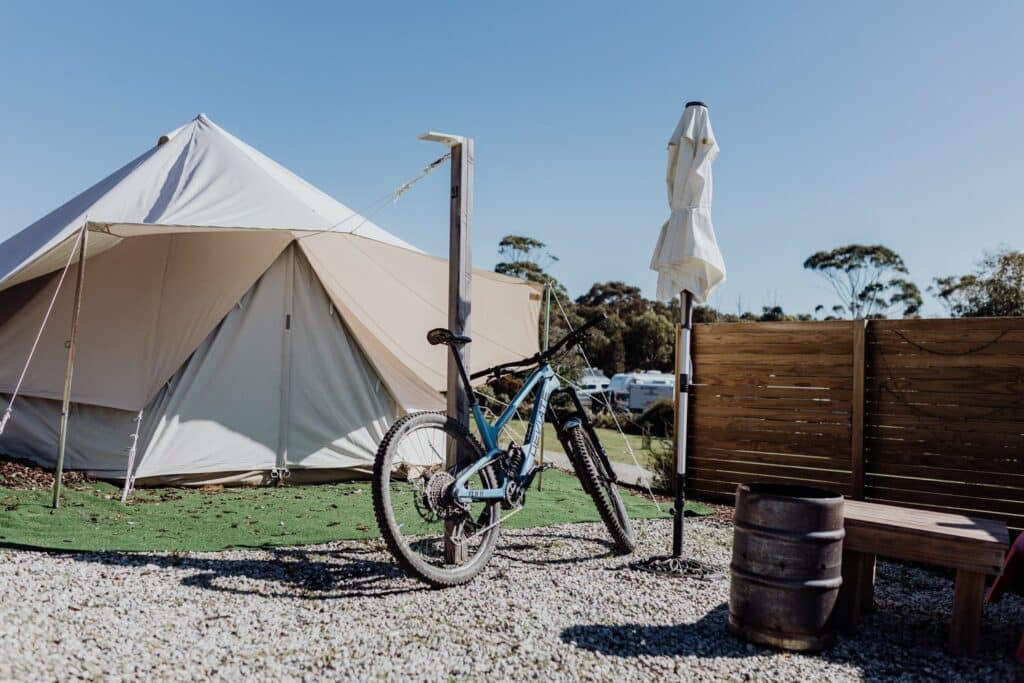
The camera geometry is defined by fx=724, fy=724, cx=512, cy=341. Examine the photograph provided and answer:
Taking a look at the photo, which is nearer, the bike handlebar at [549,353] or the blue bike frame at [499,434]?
the blue bike frame at [499,434]

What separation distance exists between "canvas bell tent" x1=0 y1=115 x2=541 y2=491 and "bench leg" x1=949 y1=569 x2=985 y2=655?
4.01 meters

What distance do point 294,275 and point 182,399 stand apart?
1.34 m

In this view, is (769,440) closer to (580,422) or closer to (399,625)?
(580,422)

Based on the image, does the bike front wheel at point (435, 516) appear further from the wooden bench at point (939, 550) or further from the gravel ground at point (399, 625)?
the wooden bench at point (939, 550)

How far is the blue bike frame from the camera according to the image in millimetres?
3363

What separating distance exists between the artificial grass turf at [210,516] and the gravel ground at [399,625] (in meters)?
0.28

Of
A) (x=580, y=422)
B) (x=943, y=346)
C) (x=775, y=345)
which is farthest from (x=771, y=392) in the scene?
(x=580, y=422)

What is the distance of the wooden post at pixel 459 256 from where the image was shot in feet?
12.3

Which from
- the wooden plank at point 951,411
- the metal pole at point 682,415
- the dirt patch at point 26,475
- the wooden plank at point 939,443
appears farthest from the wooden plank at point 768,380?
the dirt patch at point 26,475

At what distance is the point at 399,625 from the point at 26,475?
4.08m

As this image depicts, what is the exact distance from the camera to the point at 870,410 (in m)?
4.94

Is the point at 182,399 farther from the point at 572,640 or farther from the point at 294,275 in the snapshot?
the point at 572,640

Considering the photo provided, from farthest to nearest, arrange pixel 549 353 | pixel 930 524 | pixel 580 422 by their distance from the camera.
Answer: pixel 580 422, pixel 549 353, pixel 930 524

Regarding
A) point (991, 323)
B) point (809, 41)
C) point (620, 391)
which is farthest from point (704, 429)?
point (620, 391)
